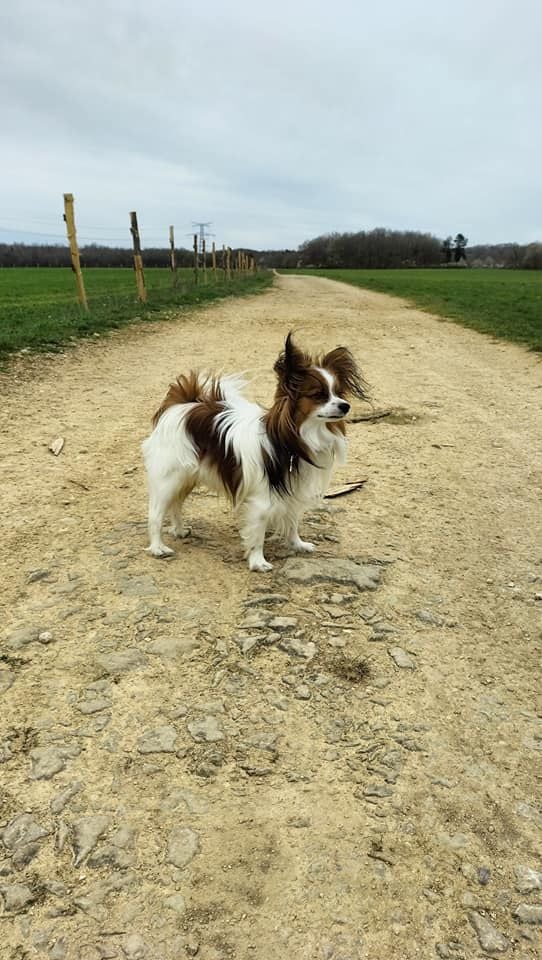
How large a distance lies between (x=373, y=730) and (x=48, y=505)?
3.15m

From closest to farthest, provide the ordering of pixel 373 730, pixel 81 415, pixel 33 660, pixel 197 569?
pixel 373 730, pixel 33 660, pixel 197 569, pixel 81 415

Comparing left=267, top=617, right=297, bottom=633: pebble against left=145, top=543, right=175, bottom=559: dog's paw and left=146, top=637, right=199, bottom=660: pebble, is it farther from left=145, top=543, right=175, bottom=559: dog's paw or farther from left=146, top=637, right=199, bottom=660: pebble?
left=145, top=543, right=175, bottom=559: dog's paw

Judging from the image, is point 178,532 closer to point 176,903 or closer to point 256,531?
point 256,531

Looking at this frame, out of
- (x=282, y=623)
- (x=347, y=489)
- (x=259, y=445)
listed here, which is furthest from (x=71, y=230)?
(x=282, y=623)

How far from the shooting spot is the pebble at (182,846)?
2.10 metres

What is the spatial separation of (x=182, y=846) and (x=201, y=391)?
2.79 meters

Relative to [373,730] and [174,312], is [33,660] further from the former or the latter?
[174,312]

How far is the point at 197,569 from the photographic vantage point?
3979mm

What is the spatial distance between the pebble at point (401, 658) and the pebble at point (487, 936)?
1.20 meters

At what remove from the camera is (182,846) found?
2.15 m

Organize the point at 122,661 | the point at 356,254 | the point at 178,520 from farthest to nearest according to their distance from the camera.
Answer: the point at 356,254 < the point at 178,520 < the point at 122,661

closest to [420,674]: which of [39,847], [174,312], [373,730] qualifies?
[373,730]

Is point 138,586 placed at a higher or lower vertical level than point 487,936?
higher

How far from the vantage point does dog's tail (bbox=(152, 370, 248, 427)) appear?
4.17 metres
